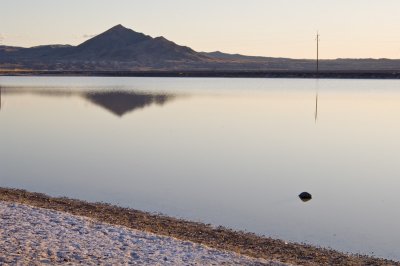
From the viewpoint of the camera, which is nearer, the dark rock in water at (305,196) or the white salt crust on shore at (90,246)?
the white salt crust on shore at (90,246)

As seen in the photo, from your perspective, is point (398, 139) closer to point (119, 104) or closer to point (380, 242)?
point (380, 242)

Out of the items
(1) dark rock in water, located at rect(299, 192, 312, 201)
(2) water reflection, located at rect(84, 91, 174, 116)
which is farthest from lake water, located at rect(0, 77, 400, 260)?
(2) water reflection, located at rect(84, 91, 174, 116)

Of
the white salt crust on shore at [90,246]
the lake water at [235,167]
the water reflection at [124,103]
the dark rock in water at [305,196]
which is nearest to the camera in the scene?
the white salt crust on shore at [90,246]

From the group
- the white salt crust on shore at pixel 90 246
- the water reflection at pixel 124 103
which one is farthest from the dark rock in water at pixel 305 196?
the water reflection at pixel 124 103

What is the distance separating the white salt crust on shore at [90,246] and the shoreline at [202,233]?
0.72 m

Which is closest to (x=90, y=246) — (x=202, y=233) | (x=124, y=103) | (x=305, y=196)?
(x=202, y=233)

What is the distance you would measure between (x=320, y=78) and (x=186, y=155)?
316 feet

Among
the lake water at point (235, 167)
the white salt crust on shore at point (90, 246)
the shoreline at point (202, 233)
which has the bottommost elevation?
the lake water at point (235, 167)

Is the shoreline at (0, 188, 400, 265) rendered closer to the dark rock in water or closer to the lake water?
the lake water

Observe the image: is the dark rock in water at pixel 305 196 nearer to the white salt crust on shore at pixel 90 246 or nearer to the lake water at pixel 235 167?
the lake water at pixel 235 167

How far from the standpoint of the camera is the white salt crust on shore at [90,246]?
31.7ft

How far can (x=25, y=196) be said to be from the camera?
15789 mm

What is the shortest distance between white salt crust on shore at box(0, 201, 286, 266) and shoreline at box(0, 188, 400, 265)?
2.37 feet

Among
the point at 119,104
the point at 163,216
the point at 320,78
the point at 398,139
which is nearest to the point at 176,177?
the point at 163,216
